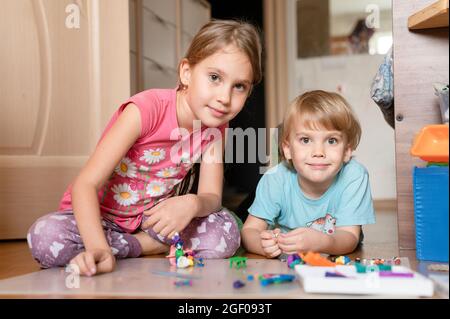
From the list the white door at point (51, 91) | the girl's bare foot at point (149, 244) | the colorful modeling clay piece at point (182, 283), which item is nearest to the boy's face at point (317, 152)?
the girl's bare foot at point (149, 244)

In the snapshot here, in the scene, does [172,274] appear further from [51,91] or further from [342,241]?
[51,91]

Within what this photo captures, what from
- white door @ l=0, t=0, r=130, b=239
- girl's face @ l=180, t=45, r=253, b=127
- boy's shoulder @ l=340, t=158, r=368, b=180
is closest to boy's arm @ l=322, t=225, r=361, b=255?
boy's shoulder @ l=340, t=158, r=368, b=180

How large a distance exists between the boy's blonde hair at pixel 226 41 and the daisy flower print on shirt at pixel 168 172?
24 cm

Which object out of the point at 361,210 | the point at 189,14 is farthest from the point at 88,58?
the point at 189,14

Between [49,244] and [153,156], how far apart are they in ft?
0.97

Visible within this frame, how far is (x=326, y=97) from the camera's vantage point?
1.26 meters

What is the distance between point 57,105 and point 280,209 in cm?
82

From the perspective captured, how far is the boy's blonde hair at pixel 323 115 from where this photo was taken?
1219 mm

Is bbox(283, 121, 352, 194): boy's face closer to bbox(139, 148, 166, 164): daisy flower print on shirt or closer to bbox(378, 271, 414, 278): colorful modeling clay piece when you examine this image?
bbox(139, 148, 166, 164): daisy flower print on shirt

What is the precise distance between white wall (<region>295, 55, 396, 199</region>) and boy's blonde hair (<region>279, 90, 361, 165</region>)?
212 centimetres

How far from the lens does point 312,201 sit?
4.23ft

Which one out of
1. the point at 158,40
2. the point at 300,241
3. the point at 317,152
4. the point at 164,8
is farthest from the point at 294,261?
the point at 164,8

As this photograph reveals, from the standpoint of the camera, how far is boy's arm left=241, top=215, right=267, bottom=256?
1.22 metres
